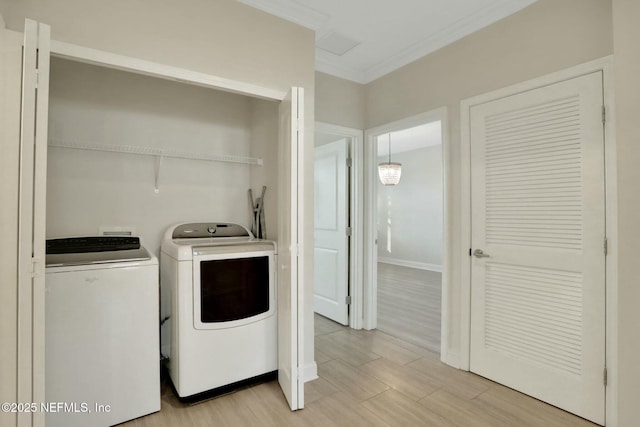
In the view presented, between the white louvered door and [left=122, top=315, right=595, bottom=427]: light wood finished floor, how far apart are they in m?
0.20

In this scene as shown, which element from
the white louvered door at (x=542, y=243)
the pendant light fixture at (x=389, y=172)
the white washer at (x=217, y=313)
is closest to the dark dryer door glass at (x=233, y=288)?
the white washer at (x=217, y=313)

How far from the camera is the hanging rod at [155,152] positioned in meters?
2.11

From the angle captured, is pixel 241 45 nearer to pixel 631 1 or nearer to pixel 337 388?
pixel 631 1

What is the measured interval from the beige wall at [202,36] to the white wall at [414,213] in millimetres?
5137

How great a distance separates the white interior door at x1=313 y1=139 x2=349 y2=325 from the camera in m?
3.55

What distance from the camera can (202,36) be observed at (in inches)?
82.4

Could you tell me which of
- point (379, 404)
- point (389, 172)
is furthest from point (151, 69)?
point (389, 172)

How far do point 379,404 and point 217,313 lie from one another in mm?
1199

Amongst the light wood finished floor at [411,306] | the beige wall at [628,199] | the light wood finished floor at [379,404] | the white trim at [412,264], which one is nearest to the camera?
the beige wall at [628,199]

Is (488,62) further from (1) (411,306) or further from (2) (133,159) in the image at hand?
(1) (411,306)

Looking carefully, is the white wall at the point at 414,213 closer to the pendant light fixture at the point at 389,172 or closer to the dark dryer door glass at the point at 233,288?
the pendant light fixture at the point at 389,172

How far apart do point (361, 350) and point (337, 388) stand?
684mm

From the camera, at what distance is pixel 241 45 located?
224 cm

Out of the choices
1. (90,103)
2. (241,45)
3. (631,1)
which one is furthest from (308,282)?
(631,1)
